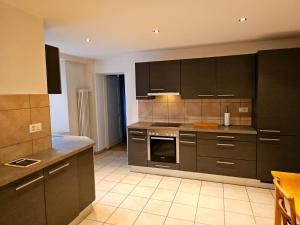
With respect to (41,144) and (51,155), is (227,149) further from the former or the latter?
(41,144)

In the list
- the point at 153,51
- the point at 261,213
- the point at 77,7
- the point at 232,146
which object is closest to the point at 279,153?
the point at 232,146

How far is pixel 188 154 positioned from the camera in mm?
3455

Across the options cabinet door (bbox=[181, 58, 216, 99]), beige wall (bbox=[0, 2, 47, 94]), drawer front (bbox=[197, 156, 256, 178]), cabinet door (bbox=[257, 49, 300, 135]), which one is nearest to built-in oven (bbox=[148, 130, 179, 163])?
drawer front (bbox=[197, 156, 256, 178])

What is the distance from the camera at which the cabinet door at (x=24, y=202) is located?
1473 millimetres

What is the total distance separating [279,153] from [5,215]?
3346 millimetres

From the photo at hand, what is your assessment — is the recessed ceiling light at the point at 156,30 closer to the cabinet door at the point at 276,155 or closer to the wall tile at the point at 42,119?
the wall tile at the point at 42,119

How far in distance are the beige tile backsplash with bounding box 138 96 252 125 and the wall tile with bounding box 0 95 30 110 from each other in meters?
2.58

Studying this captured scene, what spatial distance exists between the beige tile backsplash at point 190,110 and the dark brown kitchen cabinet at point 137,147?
25.2 inches

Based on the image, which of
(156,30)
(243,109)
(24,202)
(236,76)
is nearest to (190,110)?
(243,109)

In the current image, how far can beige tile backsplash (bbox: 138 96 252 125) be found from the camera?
3.66 m

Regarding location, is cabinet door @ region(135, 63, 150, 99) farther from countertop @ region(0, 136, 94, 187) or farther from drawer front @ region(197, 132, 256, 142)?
countertop @ region(0, 136, 94, 187)

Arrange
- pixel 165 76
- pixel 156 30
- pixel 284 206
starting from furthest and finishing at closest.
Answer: pixel 165 76
pixel 156 30
pixel 284 206

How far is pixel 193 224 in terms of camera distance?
2287mm

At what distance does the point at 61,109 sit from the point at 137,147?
1.90 meters
